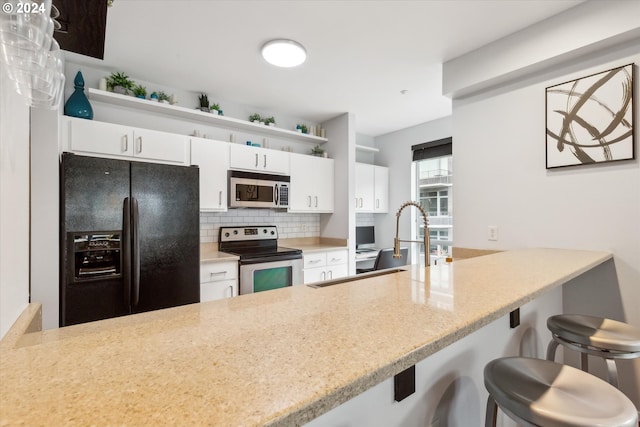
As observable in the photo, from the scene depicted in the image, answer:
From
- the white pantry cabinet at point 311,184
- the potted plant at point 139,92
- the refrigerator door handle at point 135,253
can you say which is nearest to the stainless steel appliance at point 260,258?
the white pantry cabinet at point 311,184

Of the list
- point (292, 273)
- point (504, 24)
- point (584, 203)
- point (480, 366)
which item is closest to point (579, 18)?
point (504, 24)

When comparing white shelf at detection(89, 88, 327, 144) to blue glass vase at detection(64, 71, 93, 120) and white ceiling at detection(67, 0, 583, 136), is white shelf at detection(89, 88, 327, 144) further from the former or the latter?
white ceiling at detection(67, 0, 583, 136)

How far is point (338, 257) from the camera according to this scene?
3.79 meters

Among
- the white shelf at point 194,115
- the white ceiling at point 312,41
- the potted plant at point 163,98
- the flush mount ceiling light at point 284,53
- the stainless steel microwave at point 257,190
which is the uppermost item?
the white ceiling at point 312,41

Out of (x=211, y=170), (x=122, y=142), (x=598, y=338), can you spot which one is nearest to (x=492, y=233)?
(x=598, y=338)

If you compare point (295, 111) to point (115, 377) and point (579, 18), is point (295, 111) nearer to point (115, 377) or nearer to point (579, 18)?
point (579, 18)

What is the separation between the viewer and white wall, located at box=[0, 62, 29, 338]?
73 cm

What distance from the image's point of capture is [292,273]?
325 cm

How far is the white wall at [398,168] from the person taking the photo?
4426 millimetres

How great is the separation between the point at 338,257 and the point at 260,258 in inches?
44.9

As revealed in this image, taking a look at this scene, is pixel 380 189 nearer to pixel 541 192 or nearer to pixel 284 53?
pixel 541 192

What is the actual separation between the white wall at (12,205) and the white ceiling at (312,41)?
147 cm

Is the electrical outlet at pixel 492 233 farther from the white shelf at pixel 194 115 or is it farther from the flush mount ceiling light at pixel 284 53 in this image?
the white shelf at pixel 194 115

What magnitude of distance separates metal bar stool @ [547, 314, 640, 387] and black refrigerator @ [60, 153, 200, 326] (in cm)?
242
